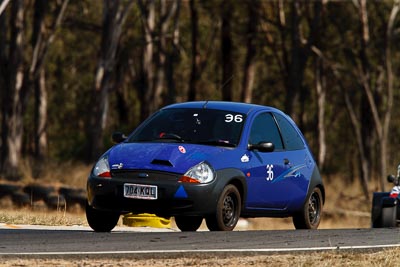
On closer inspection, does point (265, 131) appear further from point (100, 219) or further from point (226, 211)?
point (100, 219)

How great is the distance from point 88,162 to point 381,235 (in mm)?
23715

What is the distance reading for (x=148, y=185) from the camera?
13.1 metres

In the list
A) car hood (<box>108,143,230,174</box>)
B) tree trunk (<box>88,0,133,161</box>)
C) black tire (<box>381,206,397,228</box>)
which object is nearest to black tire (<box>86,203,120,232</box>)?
car hood (<box>108,143,230,174</box>)

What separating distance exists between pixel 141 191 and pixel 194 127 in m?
1.40

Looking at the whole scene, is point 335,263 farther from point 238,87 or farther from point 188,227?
point 238,87

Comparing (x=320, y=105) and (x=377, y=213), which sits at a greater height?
(x=377, y=213)

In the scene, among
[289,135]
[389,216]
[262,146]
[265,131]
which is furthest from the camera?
[389,216]

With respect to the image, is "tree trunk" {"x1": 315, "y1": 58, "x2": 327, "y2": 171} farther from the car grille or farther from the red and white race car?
the car grille

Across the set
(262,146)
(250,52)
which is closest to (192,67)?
(250,52)

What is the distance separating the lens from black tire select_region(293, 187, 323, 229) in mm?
15172

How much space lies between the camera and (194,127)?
14.2 m

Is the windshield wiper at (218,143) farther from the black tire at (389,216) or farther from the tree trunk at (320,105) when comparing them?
the tree trunk at (320,105)

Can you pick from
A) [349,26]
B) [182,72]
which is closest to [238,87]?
[182,72]

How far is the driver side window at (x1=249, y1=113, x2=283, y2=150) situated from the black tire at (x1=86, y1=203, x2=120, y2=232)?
1.80 meters
